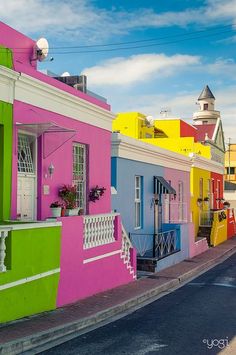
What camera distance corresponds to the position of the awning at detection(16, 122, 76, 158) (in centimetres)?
967

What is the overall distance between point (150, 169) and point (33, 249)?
10.2 metres

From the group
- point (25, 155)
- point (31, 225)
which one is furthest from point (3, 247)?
point (25, 155)

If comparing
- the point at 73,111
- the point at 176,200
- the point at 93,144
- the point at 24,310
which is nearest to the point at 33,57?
the point at 73,111

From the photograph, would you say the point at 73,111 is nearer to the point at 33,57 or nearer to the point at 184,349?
the point at 33,57

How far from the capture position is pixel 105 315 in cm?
922

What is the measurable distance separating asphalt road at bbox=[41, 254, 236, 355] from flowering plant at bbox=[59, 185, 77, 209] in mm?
2814

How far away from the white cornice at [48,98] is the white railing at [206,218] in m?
14.3

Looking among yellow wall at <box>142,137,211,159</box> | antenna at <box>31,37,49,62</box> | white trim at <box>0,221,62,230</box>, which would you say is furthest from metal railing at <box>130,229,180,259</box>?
yellow wall at <box>142,137,211,159</box>

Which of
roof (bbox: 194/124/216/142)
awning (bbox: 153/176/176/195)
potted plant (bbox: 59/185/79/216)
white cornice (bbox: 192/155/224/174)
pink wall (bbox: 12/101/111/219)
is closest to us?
pink wall (bbox: 12/101/111/219)

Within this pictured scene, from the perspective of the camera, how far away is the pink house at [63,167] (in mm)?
9633

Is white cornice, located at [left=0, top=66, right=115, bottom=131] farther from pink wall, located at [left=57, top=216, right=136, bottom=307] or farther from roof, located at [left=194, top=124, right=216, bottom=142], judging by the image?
roof, located at [left=194, top=124, right=216, bottom=142]

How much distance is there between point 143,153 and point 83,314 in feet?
29.4

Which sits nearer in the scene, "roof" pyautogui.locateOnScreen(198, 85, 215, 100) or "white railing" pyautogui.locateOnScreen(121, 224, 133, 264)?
"white railing" pyautogui.locateOnScreen(121, 224, 133, 264)

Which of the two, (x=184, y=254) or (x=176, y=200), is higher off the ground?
(x=176, y=200)
